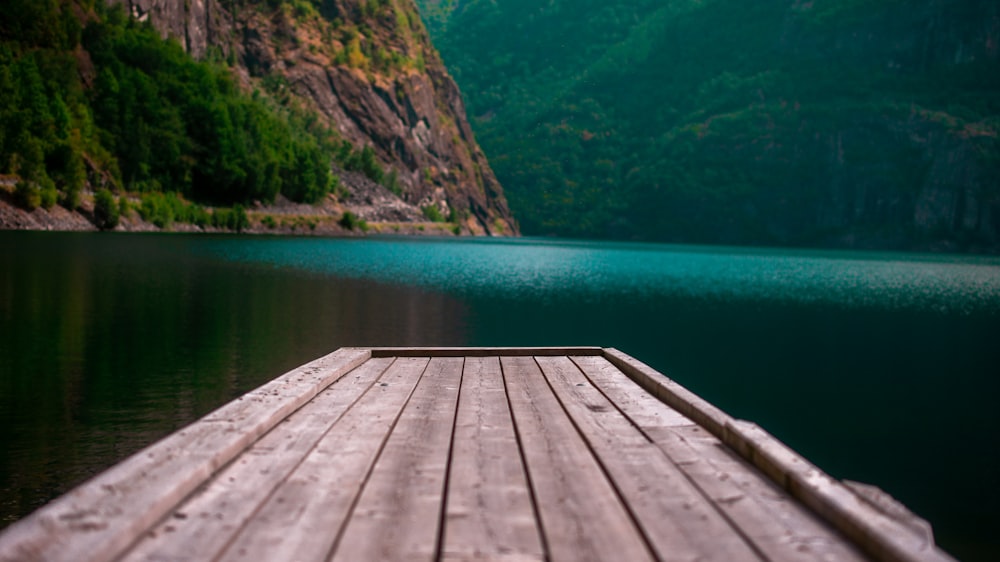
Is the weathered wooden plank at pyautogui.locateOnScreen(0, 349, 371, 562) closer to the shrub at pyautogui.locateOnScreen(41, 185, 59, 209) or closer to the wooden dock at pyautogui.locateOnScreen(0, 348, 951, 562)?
the wooden dock at pyautogui.locateOnScreen(0, 348, 951, 562)

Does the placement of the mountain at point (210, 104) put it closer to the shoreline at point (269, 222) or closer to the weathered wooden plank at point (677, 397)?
the shoreline at point (269, 222)

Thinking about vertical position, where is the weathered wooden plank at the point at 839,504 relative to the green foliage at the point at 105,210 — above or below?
below

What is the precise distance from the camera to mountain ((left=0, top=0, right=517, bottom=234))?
85312 mm

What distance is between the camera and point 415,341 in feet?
73.6

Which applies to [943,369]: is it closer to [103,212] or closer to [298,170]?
[103,212]

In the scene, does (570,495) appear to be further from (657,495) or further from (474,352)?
(474,352)

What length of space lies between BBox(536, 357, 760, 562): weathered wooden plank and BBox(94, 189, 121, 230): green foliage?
8734cm

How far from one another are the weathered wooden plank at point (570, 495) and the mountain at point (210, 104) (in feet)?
261

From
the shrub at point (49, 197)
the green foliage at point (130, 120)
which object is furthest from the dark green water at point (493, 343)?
the green foliage at point (130, 120)

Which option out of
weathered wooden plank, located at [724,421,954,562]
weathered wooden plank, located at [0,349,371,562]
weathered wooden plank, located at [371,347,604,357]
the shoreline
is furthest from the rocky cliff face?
weathered wooden plank, located at [724,421,954,562]

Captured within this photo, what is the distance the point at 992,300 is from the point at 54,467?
49.0 meters

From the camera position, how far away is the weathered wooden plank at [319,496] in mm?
3639

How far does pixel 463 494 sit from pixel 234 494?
4.20 feet

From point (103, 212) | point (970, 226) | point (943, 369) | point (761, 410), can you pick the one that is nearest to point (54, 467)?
point (761, 410)
